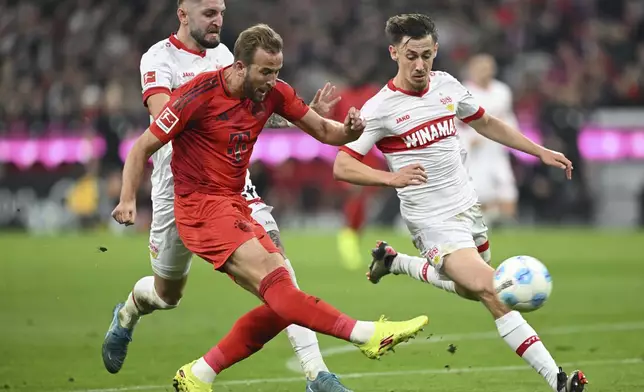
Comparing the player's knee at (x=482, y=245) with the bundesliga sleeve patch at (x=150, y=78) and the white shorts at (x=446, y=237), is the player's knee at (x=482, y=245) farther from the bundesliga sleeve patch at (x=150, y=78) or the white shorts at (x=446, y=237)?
the bundesliga sleeve patch at (x=150, y=78)

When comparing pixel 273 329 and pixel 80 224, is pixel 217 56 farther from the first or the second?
pixel 80 224

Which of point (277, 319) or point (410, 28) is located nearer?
point (277, 319)

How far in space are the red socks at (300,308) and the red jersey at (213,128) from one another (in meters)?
0.74

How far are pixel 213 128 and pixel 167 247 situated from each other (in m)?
1.50

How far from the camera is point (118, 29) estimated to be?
29.4 m

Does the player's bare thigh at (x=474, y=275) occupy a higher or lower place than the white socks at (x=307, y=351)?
higher

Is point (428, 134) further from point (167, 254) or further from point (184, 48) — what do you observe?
point (167, 254)

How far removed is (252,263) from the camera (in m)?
6.48

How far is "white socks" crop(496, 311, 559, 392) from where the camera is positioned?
6.73 meters

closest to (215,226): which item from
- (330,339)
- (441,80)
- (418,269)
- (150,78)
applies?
(150,78)

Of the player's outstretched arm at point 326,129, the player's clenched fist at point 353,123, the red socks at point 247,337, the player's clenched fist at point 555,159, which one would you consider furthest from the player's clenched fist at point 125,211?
the player's clenched fist at point 555,159

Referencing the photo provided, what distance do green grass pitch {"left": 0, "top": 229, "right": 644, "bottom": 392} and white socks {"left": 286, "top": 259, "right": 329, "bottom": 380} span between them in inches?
23.7

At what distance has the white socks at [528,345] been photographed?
22.1ft

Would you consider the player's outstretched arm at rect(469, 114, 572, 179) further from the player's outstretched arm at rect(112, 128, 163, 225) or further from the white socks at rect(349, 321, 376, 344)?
the player's outstretched arm at rect(112, 128, 163, 225)
